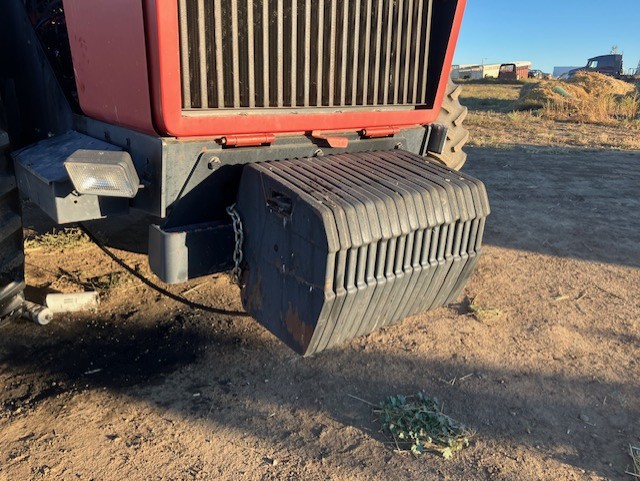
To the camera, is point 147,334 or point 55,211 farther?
point 147,334

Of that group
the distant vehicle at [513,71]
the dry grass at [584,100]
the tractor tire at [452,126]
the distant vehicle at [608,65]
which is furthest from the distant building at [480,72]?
the tractor tire at [452,126]

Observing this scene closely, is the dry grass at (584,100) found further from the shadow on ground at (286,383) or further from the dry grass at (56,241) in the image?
the dry grass at (56,241)

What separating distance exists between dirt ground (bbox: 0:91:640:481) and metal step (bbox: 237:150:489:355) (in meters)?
0.45

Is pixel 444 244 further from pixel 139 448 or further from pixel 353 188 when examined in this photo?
pixel 139 448

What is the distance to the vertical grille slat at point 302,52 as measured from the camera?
6.99 feet

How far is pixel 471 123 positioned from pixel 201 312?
415 inches

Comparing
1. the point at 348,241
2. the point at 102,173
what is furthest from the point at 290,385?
the point at 102,173

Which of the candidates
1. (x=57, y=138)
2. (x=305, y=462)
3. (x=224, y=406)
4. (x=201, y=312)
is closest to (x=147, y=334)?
(x=201, y=312)

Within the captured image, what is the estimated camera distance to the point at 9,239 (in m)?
2.61

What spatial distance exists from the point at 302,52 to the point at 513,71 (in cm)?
3474

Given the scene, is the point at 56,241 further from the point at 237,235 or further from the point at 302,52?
the point at 302,52

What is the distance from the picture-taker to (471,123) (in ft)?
41.1

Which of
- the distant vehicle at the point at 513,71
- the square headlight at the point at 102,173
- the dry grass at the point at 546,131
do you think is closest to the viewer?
the square headlight at the point at 102,173

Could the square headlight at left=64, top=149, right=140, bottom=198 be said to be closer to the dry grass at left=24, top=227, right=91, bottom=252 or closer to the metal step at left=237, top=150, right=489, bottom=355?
the metal step at left=237, top=150, right=489, bottom=355
